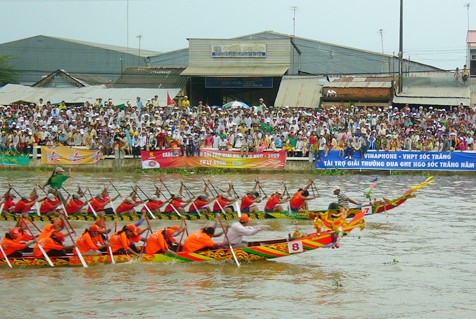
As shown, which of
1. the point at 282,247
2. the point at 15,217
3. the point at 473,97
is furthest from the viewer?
the point at 473,97

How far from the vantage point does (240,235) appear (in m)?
15.1

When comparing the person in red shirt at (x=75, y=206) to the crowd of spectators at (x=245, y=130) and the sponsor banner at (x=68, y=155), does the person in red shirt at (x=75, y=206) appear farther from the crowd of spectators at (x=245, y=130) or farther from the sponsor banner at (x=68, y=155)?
the sponsor banner at (x=68, y=155)

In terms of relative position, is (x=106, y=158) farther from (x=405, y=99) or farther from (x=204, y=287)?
(x=204, y=287)

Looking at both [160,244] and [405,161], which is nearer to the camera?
[160,244]

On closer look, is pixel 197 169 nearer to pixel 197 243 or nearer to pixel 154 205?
pixel 154 205

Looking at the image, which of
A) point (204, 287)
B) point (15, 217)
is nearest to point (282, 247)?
point (204, 287)

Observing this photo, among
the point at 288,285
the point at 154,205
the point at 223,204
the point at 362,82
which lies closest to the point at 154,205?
the point at 154,205

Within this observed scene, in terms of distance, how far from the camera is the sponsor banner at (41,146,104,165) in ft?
101

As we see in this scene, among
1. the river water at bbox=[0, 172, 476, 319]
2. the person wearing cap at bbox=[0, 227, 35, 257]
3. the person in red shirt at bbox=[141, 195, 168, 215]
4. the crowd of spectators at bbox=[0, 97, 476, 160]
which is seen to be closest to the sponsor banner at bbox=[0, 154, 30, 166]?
the crowd of spectators at bbox=[0, 97, 476, 160]

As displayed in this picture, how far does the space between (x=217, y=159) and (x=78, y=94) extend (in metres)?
13.0

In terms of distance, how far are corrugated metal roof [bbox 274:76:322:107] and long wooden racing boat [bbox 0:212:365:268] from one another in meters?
21.3

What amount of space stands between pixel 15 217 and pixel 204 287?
7476 millimetres

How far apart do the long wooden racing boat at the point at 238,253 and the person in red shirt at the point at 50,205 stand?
4.95 meters

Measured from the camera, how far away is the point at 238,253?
15.1 meters
